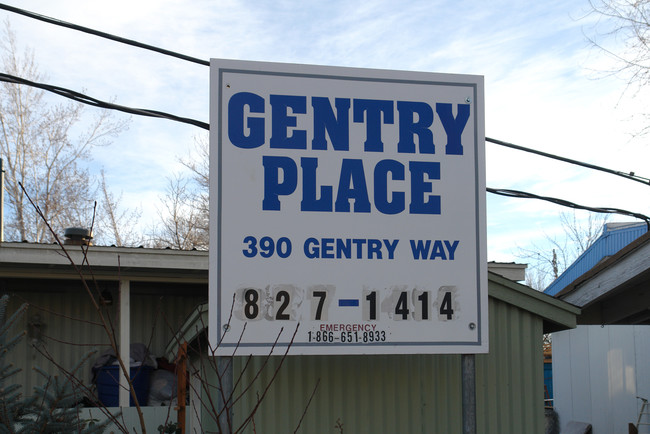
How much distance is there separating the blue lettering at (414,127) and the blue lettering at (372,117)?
3.6 inches

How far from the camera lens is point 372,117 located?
5309 mm

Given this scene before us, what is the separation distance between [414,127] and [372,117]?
0.32 metres

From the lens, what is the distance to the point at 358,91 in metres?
5.32

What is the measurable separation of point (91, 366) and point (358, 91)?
8496 mm

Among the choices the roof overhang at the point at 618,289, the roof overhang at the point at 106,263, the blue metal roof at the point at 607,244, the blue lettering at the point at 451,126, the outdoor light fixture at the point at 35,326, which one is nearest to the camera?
the blue lettering at the point at 451,126

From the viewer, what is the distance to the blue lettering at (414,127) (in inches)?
210

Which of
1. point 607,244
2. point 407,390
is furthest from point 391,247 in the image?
point 607,244

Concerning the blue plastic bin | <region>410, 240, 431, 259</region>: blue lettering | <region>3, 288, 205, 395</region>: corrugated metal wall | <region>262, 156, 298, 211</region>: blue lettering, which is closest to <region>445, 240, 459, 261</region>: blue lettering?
<region>410, 240, 431, 259</region>: blue lettering

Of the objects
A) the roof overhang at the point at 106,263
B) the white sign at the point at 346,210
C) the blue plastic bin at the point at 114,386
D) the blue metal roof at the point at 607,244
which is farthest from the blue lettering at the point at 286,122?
the blue metal roof at the point at 607,244

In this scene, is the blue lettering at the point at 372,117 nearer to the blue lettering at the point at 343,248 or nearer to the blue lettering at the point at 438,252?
the blue lettering at the point at 343,248

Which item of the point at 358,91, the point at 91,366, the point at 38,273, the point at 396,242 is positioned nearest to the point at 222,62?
the point at 358,91

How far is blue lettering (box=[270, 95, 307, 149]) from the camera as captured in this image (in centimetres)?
517

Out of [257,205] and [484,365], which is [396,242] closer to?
[257,205]

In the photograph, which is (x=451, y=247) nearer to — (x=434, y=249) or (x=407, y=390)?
(x=434, y=249)
